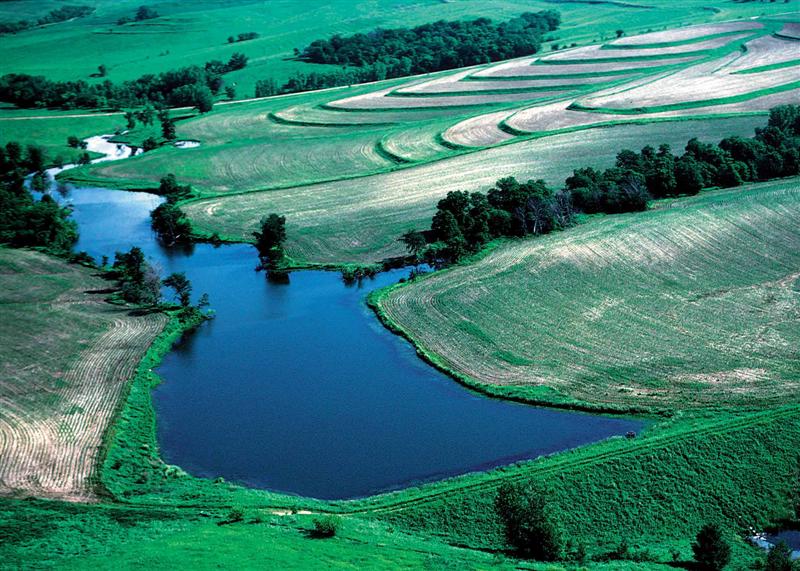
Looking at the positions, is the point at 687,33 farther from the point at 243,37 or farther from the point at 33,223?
the point at 33,223

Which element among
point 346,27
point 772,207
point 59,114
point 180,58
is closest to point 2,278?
point 772,207

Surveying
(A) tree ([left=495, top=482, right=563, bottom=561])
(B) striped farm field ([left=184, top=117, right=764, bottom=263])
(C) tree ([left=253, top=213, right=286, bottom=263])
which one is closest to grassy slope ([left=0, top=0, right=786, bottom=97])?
(B) striped farm field ([left=184, top=117, right=764, bottom=263])

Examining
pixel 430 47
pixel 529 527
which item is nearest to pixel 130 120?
pixel 430 47

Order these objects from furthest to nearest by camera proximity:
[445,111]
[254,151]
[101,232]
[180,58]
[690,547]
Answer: [180,58] < [445,111] < [254,151] < [101,232] < [690,547]

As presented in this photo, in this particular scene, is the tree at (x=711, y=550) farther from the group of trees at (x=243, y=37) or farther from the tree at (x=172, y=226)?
the group of trees at (x=243, y=37)

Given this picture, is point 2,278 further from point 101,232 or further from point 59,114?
point 59,114

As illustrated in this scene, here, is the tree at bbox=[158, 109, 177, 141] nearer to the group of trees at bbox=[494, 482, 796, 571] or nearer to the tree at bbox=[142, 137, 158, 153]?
the tree at bbox=[142, 137, 158, 153]

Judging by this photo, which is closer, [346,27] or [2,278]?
[2,278]
